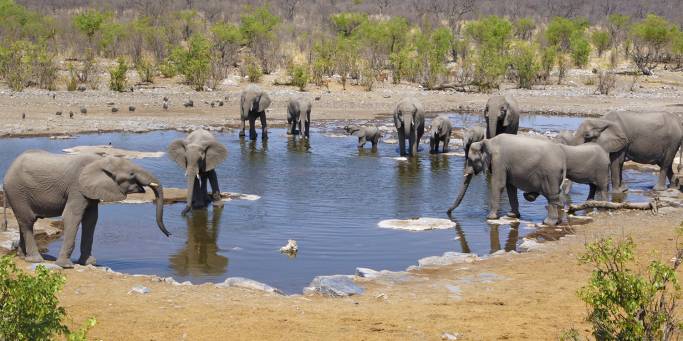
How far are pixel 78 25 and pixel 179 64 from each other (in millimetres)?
11934

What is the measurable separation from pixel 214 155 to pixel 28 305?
9657 mm

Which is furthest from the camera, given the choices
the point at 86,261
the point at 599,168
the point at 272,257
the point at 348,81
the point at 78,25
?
the point at 78,25

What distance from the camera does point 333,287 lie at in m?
10.5

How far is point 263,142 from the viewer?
2641 cm

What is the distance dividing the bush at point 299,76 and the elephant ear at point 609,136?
23.0m

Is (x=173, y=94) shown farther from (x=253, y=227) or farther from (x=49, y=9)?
(x=49, y=9)

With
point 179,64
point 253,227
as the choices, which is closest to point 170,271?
point 253,227

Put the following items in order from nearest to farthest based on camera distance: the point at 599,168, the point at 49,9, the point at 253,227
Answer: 1. the point at 253,227
2. the point at 599,168
3. the point at 49,9

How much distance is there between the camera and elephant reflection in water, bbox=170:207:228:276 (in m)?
12.4

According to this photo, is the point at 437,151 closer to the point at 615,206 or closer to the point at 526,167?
the point at 615,206

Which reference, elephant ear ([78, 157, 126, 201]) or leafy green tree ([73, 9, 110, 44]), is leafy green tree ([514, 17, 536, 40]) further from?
elephant ear ([78, 157, 126, 201])

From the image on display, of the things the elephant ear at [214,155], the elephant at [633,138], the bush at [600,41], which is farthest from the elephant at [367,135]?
the bush at [600,41]

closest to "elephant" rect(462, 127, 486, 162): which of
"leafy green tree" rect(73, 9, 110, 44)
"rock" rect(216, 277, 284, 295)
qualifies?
"rock" rect(216, 277, 284, 295)

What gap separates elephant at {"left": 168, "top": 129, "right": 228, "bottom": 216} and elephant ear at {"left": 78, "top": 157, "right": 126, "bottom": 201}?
165 inches
